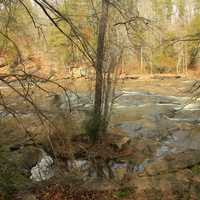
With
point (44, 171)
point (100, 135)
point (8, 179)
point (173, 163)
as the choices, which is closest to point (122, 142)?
point (100, 135)

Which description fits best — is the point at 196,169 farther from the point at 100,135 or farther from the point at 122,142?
the point at 100,135

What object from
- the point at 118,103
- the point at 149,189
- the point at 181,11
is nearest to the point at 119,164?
the point at 149,189

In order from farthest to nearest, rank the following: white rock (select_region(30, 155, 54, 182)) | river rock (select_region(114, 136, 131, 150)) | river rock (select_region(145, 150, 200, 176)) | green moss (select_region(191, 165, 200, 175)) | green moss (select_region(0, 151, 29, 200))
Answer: river rock (select_region(114, 136, 131, 150))
river rock (select_region(145, 150, 200, 176))
green moss (select_region(191, 165, 200, 175))
white rock (select_region(30, 155, 54, 182))
green moss (select_region(0, 151, 29, 200))

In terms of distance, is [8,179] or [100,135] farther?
[100,135]

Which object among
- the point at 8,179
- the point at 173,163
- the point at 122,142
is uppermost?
the point at 8,179

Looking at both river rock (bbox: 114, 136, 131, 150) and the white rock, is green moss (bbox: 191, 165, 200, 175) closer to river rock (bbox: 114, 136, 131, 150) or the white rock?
river rock (bbox: 114, 136, 131, 150)

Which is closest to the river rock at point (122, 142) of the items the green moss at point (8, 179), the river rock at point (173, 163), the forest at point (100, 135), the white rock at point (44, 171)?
the forest at point (100, 135)

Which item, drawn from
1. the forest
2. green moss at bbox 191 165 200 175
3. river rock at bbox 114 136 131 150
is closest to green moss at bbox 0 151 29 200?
the forest

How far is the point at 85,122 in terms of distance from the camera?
766 centimetres

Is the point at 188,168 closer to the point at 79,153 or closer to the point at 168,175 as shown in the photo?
the point at 168,175

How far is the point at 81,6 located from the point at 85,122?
14.3 ft

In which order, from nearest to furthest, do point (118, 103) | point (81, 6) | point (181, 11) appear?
point (81, 6), point (118, 103), point (181, 11)

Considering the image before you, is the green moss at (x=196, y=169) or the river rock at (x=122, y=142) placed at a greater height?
the river rock at (x=122, y=142)

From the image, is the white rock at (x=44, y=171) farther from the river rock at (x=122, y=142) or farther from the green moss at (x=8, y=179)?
the river rock at (x=122, y=142)
